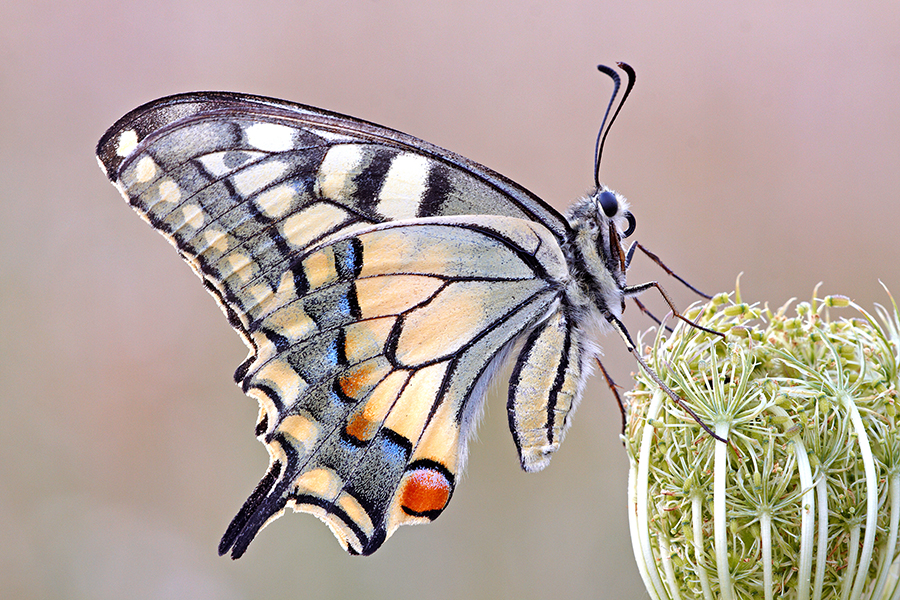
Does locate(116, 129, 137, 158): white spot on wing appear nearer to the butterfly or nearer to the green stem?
the butterfly

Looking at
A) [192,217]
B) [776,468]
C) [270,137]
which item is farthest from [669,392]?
[192,217]

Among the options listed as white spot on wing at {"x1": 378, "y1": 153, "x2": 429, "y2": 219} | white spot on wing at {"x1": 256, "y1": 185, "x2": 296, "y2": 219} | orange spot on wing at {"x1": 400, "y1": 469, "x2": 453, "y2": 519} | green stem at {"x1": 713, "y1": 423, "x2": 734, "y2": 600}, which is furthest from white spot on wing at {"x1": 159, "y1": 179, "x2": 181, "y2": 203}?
green stem at {"x1": 713, "y1": 423, "x2": 734, "y2": 600}

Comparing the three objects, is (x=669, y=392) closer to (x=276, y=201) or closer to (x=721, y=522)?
(x=721, y=522)

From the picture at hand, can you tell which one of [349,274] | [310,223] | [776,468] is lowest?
[776,468]

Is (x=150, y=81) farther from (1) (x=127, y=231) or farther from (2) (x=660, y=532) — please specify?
(2) (x=660, y=532)

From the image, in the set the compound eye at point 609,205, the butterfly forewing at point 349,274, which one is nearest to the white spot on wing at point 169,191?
the butterfly forewing at point 349,274

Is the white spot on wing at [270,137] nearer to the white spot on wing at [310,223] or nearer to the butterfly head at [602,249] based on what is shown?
the white spot on wing at [310,223]
